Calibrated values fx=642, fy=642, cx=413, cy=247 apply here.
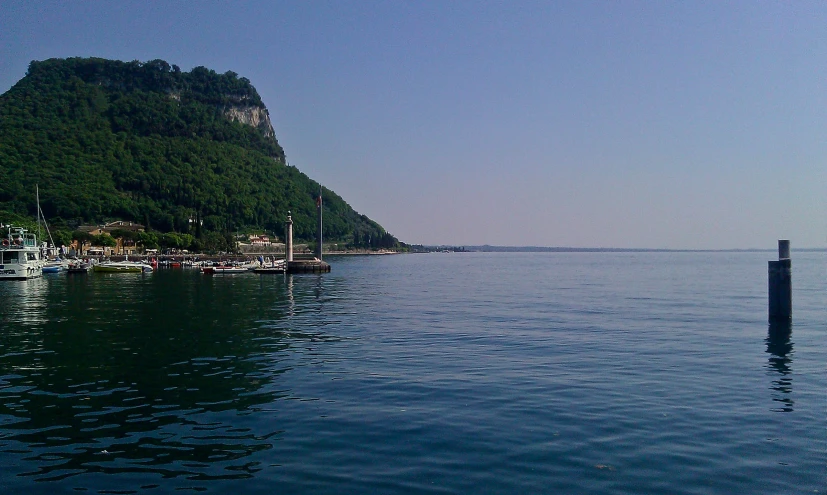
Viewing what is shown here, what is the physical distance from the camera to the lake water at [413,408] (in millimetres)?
11852

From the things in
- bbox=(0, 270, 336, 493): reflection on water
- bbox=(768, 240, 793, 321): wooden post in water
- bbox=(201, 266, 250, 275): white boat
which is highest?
bbox=(768, 240, 793, 321): wooden post in water

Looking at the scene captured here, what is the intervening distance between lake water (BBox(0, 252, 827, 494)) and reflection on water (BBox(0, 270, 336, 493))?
0.28 ft

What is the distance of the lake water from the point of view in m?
11.9

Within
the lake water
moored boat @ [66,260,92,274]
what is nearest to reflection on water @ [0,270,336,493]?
the lake water

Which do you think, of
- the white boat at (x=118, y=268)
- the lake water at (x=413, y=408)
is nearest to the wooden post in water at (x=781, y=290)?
the lake water at (x=413, y=408)

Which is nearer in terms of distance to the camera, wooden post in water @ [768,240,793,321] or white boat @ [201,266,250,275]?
wooden post in water @ [768,240,793,321]

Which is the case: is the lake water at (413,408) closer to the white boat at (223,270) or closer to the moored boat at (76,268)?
the white boat at (223,270)

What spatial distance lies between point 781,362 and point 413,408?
51.4 ft

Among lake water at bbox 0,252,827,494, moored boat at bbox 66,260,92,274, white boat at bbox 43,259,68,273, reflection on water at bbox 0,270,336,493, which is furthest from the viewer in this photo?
moored boat at bbox 66,260,92,274

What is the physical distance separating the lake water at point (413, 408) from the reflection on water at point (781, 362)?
122 mm

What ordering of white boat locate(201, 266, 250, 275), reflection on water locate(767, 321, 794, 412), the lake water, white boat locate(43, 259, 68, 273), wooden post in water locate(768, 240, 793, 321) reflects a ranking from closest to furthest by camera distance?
the lake water
reflection on water locate(767, 321, 794, 412)
wooden post in water locate(768, 240, 793, 321)
white boat locate(43, 259, 68, 273)
white boat locate(201, 266, 250, 275)

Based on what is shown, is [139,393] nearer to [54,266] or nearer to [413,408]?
[413,408]

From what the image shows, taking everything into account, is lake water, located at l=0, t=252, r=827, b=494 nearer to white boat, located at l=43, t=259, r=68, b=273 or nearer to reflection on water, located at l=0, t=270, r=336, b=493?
reflection on water, located at l=0, t=270, r=336, b=493

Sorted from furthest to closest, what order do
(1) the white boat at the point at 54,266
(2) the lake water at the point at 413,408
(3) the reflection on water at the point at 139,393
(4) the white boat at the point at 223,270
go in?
(4) the white boat at the point at 223,270 → (1) the white boat at the point at 54,266 → (3) the reflection on water at the point at 139,393 → (2) the lake water at the point at 413,408
